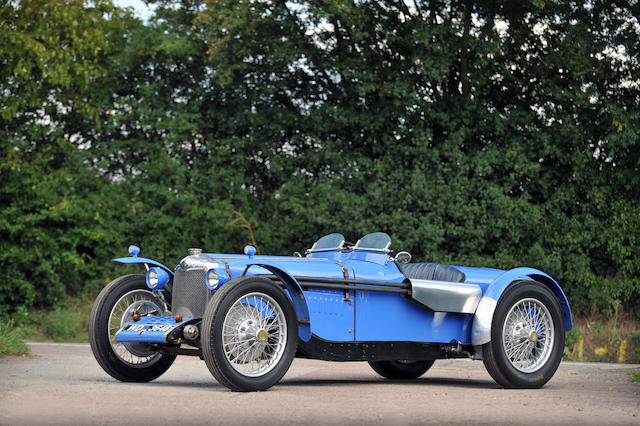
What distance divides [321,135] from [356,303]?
1356cm

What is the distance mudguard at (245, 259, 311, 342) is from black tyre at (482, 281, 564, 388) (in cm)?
213

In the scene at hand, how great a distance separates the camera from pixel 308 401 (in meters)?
7.26

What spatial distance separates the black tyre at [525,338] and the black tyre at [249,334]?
7.94 ft

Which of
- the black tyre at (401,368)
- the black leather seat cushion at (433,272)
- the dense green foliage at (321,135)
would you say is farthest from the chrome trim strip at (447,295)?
the dense green foliage at (321,135)

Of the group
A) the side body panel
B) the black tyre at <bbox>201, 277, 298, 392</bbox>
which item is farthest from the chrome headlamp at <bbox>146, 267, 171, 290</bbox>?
the side body panel

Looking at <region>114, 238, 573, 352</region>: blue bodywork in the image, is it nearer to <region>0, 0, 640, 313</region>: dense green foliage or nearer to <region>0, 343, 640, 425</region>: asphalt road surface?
<region>0, 343, 640, 425</region>: asphalt road surface

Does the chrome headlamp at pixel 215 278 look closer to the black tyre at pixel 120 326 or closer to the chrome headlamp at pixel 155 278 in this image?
the chrome headlamp at pixel 155 278

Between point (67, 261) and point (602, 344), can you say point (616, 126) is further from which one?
point (67, 261)

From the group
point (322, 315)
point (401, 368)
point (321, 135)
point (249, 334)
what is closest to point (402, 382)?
point (401, 368)

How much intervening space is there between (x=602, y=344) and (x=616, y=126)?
195 inches

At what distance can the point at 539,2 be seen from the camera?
61.8ft

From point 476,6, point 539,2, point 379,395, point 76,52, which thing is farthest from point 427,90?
point 379,395

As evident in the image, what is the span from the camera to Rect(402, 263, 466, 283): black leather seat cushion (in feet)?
31.8

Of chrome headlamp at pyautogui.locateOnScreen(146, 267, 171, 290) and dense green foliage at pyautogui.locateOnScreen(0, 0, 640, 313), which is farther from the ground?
dense green foliage at pyautogui.locateOnScreen(0, 0, 640, 313)
